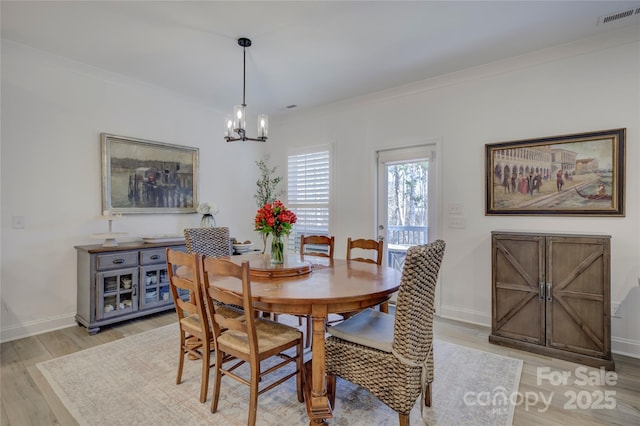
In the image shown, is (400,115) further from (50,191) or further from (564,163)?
(50,191)

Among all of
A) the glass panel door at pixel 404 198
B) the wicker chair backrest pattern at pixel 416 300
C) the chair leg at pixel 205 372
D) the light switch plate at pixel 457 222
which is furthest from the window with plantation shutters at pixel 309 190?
the wicker chair backrest pattern at pixel 416 300

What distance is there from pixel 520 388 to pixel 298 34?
10.9ft

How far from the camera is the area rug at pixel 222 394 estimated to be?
6.29ft

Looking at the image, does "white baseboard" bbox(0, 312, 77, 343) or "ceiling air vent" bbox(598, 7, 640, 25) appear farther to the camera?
"white baseboard" bbox(0, 312, 77, 343)

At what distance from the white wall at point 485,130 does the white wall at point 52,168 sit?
8.56 ft

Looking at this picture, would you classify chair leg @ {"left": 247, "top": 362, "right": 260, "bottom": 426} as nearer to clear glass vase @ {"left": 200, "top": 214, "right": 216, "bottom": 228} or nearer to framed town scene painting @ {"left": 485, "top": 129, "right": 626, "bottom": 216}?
framed town scene painting @ {"left": 485, "top": 129, "right": 626, "bottom": 216}

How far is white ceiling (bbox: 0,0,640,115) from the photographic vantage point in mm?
2430

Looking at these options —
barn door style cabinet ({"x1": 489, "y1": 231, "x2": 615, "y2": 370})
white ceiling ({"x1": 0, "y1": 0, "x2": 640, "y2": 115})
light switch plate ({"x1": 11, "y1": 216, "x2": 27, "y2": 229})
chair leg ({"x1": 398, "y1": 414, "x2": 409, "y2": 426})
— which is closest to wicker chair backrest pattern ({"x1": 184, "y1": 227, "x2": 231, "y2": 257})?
light switch plate ({"x1": 11, "y1": 216, "x2": 27, "y2": 229})

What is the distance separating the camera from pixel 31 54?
3.13 meters

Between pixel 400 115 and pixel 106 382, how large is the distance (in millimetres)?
4003

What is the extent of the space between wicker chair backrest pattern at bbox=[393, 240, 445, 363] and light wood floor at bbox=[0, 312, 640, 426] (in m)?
0.91

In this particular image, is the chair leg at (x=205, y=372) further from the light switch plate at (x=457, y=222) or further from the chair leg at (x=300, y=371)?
the light switch plate at (x=457, y=222)

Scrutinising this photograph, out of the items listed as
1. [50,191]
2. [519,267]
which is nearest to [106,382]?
[50,191]

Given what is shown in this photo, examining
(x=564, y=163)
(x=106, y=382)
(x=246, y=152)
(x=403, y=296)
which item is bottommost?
(x=106, y=382)
